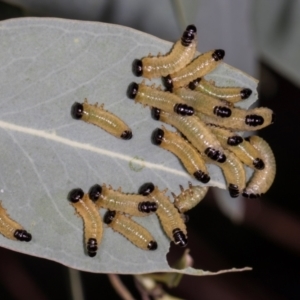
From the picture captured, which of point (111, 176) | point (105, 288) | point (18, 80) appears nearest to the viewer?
point (18, 80)

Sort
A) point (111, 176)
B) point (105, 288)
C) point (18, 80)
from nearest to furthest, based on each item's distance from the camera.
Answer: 1. point (18, 80)
2. point (111, 176)
3. point (105, 288)

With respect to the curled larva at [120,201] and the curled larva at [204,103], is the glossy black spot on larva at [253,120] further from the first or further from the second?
the curled larva at [120,201]

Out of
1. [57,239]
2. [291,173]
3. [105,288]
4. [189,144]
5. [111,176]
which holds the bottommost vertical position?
[105,288]

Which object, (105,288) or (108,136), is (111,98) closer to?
(108,136)

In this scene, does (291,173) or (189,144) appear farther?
(291,173)

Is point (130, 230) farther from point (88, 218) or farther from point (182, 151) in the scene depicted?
point (182, 151)

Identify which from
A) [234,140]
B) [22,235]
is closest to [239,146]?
[234,140]

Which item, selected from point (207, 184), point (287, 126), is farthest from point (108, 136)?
point (287, 126)
